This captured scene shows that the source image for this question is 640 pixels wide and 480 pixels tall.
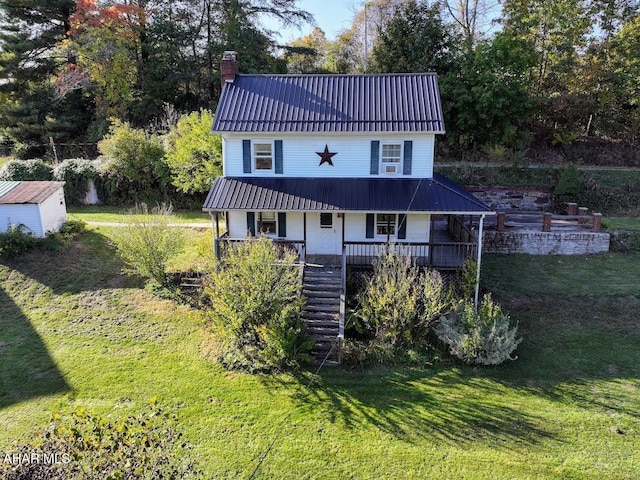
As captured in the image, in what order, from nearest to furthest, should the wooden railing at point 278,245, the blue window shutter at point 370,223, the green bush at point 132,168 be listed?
the wooden railing at point 278,245 → the blue window shutter at point 370,223 → the green bush at point 132,168

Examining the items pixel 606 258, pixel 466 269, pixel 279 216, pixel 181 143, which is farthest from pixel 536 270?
pixel 181 143

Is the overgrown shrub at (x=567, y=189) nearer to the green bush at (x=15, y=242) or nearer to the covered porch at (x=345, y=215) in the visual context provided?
the covered porch at (x=345, y=215)

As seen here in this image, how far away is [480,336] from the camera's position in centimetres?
1315

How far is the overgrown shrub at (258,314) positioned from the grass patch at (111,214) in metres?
12.6

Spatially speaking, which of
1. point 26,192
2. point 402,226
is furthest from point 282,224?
point 26,192

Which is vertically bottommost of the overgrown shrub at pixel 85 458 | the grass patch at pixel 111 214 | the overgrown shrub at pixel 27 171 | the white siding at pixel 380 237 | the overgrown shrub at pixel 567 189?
the overgrown shrub at pixel 85 458

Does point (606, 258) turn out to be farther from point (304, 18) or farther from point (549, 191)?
point (304, 18)

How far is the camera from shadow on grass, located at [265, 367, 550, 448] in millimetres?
10586

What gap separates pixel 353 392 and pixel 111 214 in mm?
20057

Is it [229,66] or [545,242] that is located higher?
→ [229,66]

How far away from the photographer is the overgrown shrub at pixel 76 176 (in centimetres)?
2791

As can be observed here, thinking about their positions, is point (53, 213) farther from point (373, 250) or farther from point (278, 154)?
point (373, 250)

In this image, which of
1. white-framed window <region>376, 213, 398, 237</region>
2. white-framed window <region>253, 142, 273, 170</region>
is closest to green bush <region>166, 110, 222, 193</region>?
white-framed window <region>253, 142, 273, 170</region>

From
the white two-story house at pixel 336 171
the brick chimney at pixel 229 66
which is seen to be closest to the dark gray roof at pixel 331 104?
the white two-story house at pixel 336 171
